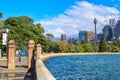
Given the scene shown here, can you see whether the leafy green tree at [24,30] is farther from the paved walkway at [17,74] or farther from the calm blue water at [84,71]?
the paved walkway at [17,74]

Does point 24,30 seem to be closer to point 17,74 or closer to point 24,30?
point 24,30

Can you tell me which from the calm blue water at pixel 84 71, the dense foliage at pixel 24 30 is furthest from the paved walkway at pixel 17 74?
the dense foliage at pixel 24 30

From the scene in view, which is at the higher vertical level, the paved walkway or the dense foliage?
the dense foliage

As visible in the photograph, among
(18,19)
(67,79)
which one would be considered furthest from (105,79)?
(18,19)

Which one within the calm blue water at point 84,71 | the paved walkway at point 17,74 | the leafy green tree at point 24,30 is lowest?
the calm blue water at point 84,71

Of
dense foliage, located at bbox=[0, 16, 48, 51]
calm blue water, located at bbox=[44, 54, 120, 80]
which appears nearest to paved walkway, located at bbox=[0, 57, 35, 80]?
calm blue water, located at bbox=[44, 54, 120, 80]

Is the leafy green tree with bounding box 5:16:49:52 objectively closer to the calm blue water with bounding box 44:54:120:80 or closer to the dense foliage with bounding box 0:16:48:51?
the dense foliage with bounding box 0:16:48:51

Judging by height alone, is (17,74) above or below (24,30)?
below

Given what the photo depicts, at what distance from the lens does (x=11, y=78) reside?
20750mm

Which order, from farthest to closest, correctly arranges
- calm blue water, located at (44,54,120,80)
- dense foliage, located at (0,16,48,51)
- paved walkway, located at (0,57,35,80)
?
dense foliage, located at (0,16,48,51), calm blue water, located at (44,54,120,80), paved walkway, located at (0,57,35,80)

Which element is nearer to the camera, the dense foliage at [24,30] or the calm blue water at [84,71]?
the calm blue water at [84,71]

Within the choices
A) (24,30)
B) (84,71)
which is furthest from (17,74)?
(24,30)

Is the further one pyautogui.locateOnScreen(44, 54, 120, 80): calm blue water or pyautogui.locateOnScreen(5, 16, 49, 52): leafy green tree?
pyautogui.locateOnScreen(5, 16, 49, 52): leafy green tree

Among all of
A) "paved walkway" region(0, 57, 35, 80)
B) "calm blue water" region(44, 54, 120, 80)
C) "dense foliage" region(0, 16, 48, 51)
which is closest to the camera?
"paved walkway" region(0, 57, 35, 80)
